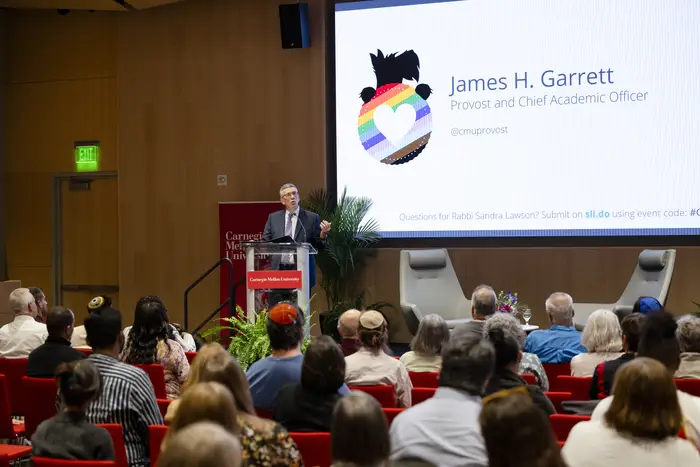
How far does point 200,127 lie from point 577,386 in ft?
21.5

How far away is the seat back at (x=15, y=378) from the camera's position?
15.4ft

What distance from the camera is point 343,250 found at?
871 centimetres

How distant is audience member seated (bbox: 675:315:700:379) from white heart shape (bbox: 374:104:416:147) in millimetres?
5101

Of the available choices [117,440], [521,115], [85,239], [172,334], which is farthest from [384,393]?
[85,239]

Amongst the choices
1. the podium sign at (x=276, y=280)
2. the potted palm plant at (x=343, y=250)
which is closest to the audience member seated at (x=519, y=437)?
the podium sign at (x=276, y=280)

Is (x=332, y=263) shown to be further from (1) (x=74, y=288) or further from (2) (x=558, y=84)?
(1) (x=74, y=288)

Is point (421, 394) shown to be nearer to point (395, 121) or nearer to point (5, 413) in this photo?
point (5, 413)

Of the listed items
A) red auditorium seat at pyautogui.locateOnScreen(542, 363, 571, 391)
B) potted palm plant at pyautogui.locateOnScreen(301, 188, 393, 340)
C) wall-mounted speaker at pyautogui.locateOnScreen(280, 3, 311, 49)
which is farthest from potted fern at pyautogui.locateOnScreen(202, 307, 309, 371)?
wall-mounted speaker at pyautogui.locateOnScreen(280, 3, 311, 49)

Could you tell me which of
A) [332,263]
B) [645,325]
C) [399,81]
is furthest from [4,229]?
[645,325]

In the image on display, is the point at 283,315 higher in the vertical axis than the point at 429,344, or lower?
higher

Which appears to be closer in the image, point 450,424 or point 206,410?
point 206,410

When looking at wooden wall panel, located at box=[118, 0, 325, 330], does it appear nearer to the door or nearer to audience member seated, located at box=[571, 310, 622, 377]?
the door

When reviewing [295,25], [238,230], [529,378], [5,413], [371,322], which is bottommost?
[5,413]

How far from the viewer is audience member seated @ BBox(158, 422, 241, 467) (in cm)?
171
